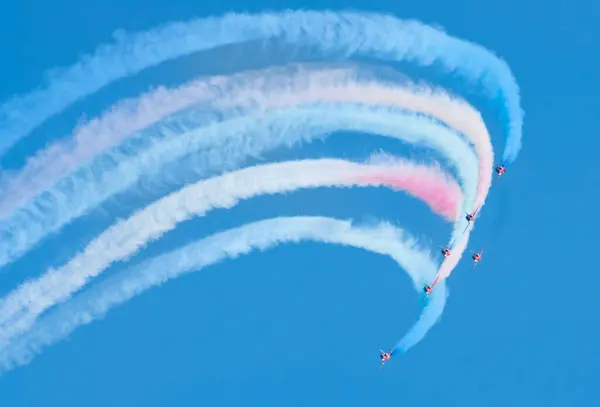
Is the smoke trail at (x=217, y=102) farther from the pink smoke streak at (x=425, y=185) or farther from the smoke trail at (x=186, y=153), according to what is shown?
the pink smoke streak at (x=425, y=185)

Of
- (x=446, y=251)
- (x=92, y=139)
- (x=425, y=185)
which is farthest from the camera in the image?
(x=446, y=251)

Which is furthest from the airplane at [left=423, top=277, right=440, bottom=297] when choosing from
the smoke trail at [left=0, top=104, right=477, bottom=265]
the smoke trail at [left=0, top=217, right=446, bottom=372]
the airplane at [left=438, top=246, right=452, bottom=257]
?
the smoke trail at [left=0, top=104, right=477, bottom=265]

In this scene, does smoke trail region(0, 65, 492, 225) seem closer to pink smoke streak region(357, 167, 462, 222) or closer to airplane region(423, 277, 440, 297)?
pink smoke streak region(357, 167, 462, 222)

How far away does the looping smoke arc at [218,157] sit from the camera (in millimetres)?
23141

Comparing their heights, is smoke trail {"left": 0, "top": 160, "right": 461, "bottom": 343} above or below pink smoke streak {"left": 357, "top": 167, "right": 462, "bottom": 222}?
below

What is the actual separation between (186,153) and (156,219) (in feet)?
6.72

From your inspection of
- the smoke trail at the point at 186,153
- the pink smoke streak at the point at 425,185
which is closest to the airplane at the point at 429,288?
the pink smoke streak at the point at 425,185

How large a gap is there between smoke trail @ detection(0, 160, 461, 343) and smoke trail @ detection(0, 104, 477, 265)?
2.24 ft

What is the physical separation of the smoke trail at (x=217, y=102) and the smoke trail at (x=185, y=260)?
11.5ft

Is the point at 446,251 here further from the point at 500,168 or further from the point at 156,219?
the point at 156,219

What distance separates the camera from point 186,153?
77.3 ft

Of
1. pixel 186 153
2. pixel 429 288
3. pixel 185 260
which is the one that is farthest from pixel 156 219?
pixel 429 288

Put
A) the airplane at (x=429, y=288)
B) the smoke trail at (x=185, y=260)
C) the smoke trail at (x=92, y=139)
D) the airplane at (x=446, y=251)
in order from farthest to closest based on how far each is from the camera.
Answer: the airplane at (x=429, y=288) < the airplane at (x=446, y=251) < the smoke trail at (x=185, y=260) < the smoke trail at (x=92, y=139)

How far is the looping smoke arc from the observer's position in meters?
23.1
